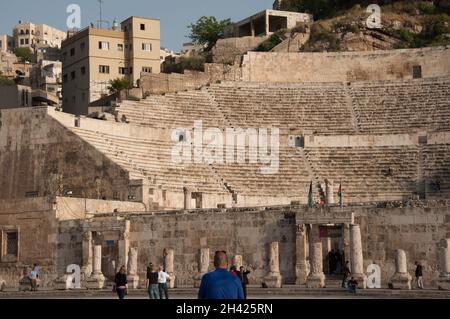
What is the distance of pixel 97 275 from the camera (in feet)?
111

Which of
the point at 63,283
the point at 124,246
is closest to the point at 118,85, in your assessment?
the point at 124,246

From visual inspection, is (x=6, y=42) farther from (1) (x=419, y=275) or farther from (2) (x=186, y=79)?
(1) (x=419, y=275)

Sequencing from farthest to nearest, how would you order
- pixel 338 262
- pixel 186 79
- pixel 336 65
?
pixel 336 65
pixel 186 79
pixel 338 262

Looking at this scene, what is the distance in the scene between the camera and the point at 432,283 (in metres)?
30.2

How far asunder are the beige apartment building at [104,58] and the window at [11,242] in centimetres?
3158

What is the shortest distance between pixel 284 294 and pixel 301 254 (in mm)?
4288

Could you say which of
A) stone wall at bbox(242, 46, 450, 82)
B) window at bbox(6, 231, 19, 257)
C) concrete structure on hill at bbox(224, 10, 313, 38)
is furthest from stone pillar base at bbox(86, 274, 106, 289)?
concrete structure on hill at bbox(224, 10, 313, 38)

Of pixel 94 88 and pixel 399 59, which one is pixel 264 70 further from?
pixel 94 88

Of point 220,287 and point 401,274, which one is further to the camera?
point 401,274

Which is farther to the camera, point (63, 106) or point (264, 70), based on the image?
point (63, 106)

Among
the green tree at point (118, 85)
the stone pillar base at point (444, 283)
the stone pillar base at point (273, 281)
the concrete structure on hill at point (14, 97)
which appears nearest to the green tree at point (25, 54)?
the concrete structure on hill at point (14, 97)

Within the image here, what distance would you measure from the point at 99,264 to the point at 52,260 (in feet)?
9.18

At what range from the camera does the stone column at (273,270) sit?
30.2m
